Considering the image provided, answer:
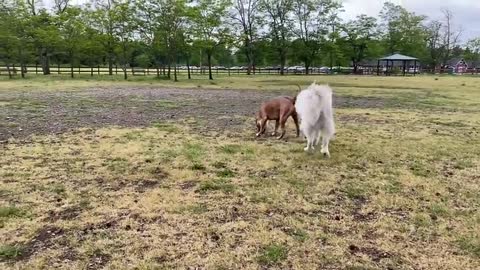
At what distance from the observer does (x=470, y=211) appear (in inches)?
155

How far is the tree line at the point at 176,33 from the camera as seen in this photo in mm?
30344

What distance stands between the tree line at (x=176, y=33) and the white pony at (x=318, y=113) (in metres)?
24.8

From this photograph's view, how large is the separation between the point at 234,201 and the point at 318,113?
2460mm

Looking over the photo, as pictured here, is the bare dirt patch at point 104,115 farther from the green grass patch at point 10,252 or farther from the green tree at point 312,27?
the green tree at point 312,27

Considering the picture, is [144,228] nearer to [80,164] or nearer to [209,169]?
[209,169]

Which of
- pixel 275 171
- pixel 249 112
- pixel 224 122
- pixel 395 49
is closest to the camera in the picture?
pixel 275 171

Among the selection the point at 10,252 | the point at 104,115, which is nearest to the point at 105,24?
the point at 104,115

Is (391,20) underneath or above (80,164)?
above

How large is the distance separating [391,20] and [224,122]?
195ft

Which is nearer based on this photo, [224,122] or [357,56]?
[224,122]

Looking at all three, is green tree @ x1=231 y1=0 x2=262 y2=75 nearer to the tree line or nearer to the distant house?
the tree line

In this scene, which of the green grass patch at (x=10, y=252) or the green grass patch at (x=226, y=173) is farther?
the green grass patch at (x=226, y=173)

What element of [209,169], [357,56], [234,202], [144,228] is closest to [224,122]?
[209,169]

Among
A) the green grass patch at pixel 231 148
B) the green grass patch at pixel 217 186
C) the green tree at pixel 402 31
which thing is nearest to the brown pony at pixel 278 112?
the green grass patch at pixel 231 148
